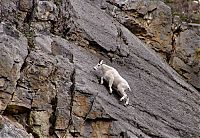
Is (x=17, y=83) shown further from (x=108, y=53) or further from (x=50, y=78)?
(x=108, y=53)

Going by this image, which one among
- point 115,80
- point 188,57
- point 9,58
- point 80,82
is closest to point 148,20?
point 188,57

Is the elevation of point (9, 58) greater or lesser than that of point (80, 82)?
greater

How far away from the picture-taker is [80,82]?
13773 millimetres

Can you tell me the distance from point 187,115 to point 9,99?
7.55 m

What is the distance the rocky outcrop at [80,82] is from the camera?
41.5 ft

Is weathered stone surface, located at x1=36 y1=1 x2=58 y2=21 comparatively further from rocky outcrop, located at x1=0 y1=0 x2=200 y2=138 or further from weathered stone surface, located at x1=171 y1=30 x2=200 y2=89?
weathered stone surface, located at x1=171 y1=30 x2=200 y2=89

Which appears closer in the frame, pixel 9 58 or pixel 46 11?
pixel 9 58

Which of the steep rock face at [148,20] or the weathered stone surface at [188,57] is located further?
the steep rock face at [148,20]

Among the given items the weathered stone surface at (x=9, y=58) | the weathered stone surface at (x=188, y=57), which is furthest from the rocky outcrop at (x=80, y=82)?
the weathered stone surface at (x=188, y=57)

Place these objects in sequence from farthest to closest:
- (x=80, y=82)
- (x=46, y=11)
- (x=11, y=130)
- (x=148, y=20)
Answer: (x=148, y=20) < (x=46, y=11) < (x=80, y=82) < (x=11, y=130)

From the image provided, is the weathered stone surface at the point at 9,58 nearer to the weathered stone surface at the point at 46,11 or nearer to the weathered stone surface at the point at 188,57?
the weathered stone surface at the point at 46,11

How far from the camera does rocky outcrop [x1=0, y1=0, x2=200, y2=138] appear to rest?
41.5 feet

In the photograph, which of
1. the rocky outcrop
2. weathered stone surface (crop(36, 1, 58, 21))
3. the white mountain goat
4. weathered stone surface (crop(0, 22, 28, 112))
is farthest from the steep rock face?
weathered stone surface (crop(0, 22, 28, 112))

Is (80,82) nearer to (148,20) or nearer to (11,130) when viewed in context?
(11,130)
